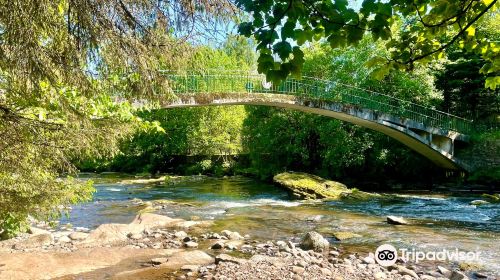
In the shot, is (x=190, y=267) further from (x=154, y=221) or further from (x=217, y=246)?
(x=154, y=221)

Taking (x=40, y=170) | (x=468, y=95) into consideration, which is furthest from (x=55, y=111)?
(x=468, y=95)

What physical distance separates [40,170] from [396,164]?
64.8 ft

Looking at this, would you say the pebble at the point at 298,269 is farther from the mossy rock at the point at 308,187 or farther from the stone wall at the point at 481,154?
the stone wall at the point at 481,154

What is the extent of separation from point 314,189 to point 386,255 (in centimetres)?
826

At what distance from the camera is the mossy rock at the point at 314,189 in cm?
1563

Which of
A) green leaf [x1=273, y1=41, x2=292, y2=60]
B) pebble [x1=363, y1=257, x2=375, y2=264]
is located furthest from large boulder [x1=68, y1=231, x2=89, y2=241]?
green leaf [x1=273, y1=41, x2=292, y2=60]

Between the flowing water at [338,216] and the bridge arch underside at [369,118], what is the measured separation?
146 inches

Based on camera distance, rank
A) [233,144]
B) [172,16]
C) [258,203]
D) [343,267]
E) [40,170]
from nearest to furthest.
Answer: [172,16] < [40,170] < [343,267] < [258,203] < [233,144]

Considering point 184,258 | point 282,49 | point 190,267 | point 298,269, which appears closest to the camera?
point 282,49

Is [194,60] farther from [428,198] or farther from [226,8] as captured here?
[428,198]

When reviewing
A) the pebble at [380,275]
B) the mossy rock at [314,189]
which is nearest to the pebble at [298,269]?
the pebble at [380,275]

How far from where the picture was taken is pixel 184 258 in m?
7.27

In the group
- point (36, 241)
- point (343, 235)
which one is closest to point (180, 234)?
point (36, 241)

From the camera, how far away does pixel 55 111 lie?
13.9ft
